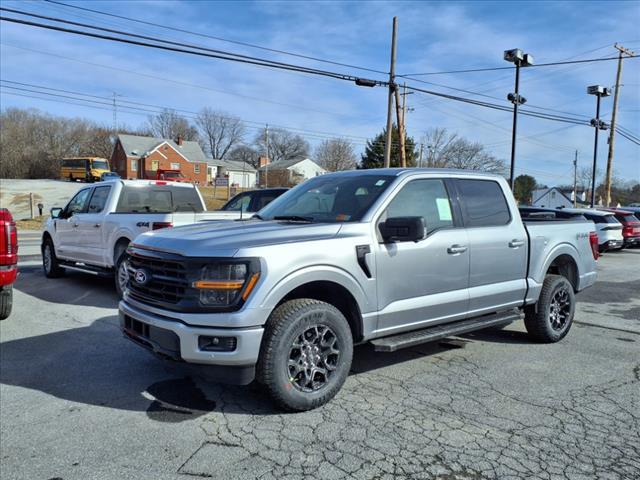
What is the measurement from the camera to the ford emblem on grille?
400 centimetres

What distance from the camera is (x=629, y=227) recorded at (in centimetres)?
1945

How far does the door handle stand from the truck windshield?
84cm

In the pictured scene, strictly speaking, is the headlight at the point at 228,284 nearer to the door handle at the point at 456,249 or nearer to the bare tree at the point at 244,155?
the door handle at the point at 456,249

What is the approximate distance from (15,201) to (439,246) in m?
38.1

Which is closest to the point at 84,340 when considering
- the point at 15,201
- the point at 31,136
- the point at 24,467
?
the point at 24,467

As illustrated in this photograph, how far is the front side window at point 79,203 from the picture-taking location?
31.0 feet

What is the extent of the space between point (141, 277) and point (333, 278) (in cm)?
153

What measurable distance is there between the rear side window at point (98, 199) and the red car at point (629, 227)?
18184 millimetres

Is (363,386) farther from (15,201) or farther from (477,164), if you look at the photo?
(477,164)

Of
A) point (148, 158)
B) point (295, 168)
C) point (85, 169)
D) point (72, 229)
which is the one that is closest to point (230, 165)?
point (295, 168)

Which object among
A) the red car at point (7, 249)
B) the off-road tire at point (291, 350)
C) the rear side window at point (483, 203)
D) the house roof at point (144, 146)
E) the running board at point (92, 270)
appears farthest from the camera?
the house roof at point (144, 146)

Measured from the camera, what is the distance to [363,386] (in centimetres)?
446

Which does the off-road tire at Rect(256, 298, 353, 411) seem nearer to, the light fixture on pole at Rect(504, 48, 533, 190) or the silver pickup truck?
the silver pickup truck

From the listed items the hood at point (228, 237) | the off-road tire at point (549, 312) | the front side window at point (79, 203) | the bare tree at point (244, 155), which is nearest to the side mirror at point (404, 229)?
the hood at point (228, 237)
